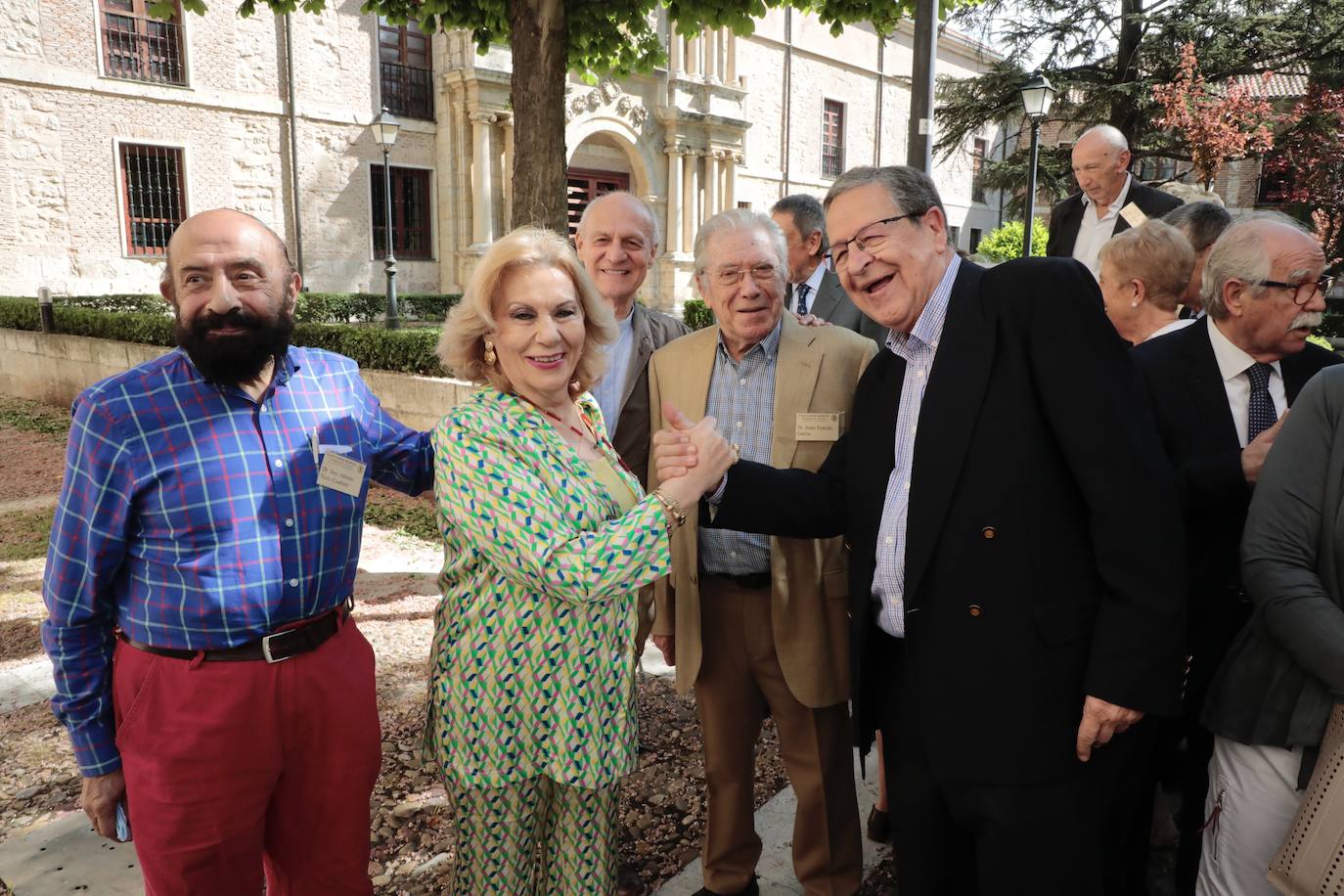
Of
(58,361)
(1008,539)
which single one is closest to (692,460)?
(1008,539)

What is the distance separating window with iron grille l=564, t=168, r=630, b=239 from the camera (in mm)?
23984

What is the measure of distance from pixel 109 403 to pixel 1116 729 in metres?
2.36

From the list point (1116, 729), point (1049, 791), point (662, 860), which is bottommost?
point (662, 860)

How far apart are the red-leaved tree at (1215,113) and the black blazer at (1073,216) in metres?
13.5

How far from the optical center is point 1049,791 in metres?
2.05

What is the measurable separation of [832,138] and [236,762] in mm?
32844

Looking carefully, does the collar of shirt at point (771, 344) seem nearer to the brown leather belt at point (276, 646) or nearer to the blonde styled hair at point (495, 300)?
the blonde styled hair at point (495, 300)

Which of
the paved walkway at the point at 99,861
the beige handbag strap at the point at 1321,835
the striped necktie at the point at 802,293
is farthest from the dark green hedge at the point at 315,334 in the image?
the beige handbag strap at the point at 1321,835

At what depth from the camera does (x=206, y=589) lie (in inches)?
79.3

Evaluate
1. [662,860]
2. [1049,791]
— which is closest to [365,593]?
[662,860]

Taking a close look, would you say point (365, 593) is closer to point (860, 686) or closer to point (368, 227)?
point (860, 686)

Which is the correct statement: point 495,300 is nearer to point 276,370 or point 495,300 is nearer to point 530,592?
point 276,370

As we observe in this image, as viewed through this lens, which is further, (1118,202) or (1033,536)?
(1118,202)

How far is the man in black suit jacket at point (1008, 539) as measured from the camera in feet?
6.27
